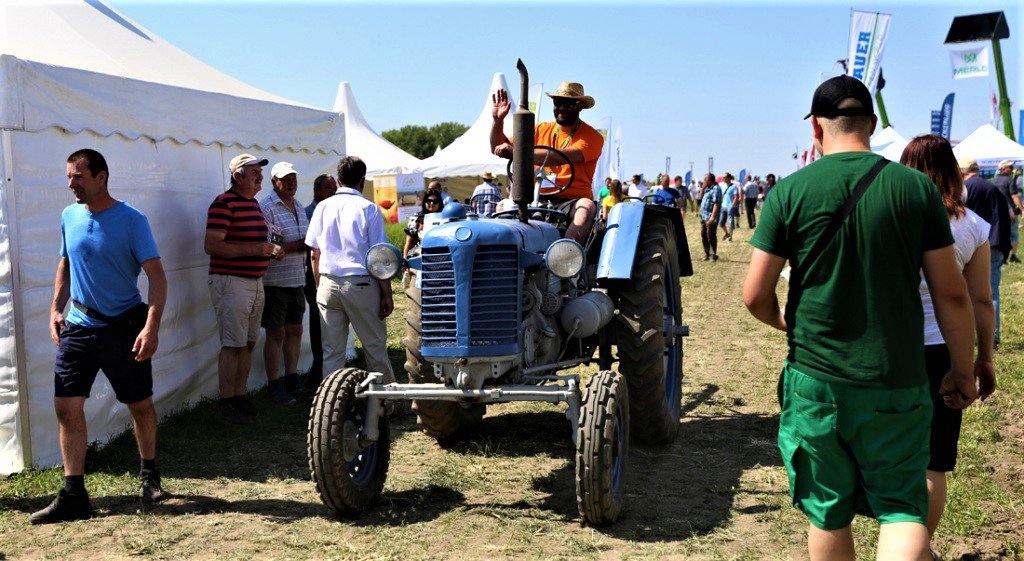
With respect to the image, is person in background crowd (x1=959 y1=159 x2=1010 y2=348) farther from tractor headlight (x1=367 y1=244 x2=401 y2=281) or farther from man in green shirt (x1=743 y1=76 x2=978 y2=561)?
man in green shirt (x1=743 y1=76 x2=978 y2=561)

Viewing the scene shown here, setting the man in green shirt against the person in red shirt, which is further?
the person in red shirt

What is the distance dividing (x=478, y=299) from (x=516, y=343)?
0.27 meters

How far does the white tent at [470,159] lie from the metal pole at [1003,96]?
1764cm

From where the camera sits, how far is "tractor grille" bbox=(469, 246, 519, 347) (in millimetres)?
4480

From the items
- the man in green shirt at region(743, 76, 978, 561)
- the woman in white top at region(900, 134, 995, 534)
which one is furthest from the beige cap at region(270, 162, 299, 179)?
the man in green shirt at region(743, 76, 978, 561)

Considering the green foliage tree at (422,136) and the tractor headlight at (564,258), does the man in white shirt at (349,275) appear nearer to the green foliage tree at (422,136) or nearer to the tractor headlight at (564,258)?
the tractor headlight at (564,258)

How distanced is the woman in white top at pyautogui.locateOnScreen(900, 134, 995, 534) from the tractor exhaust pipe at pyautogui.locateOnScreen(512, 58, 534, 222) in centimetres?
180

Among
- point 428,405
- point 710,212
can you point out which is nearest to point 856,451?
point 428,405

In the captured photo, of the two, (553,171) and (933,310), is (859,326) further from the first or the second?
(553,171)

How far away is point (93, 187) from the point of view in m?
4.75

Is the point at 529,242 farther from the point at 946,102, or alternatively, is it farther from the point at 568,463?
the point at 946,102

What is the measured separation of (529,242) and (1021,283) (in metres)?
11.6

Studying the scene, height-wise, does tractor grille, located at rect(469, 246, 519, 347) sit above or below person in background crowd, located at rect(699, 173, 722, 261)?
below

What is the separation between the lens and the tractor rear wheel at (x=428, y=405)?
16.6 ft
